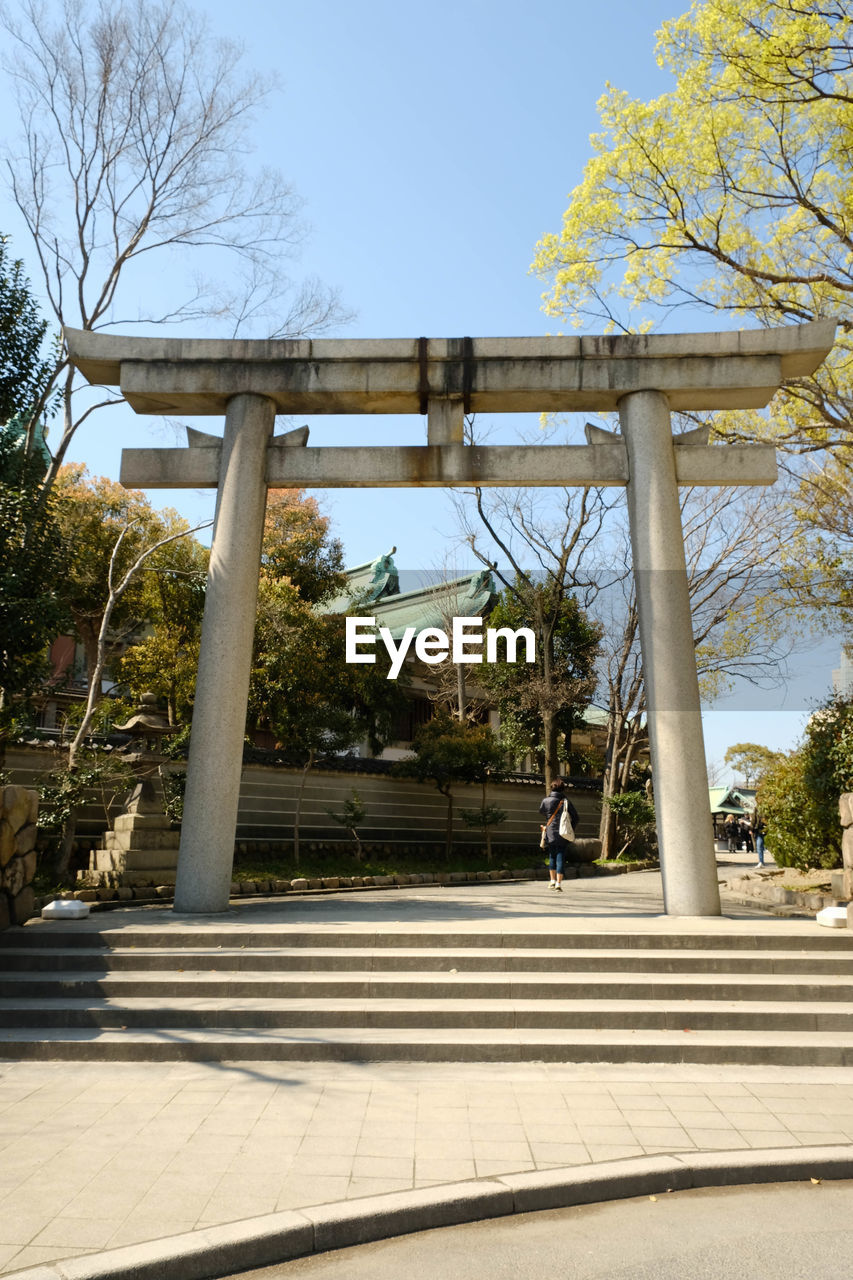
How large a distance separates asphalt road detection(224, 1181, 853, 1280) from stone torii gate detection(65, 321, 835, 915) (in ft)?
18.6

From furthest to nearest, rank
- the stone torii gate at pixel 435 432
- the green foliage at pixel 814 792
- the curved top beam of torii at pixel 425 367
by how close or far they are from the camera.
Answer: the green foliage at pixel 814 792 → the curved top beam of torii at pixel 425 367 → the stone torii gate at pixel 435 432

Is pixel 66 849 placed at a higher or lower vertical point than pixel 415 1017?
higher

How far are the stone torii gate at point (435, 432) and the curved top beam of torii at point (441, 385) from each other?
15 millimetres

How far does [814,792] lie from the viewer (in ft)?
42.5

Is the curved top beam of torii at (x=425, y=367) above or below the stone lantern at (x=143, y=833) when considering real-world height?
above

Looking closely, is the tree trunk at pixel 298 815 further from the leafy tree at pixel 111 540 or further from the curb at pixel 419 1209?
the curb at pixel 419 1209

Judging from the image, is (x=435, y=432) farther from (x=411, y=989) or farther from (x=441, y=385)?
(x=411, y=989)

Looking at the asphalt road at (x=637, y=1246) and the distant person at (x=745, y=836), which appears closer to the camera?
the asphalt road at (x=637, y=1246)

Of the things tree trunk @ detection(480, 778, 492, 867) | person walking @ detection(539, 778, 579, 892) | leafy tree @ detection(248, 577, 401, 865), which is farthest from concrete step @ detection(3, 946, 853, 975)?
tree trunk @ detection(480, 778, 492, 867)

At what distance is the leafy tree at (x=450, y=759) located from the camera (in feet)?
66.2

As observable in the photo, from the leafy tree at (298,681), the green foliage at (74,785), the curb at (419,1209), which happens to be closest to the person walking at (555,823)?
the leafy tree at (298,681)

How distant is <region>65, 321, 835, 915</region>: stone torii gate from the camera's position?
31.2 ft

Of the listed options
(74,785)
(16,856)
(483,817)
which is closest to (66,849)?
(74,785)

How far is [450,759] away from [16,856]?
12766 millimetres
